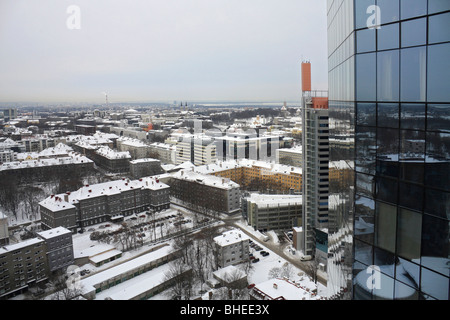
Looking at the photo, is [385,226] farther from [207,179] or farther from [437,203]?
[207,179]

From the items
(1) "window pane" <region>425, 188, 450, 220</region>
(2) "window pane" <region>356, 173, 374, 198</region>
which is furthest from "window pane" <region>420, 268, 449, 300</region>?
(2) "window pane" <region>356, 173, 374, 198</region>

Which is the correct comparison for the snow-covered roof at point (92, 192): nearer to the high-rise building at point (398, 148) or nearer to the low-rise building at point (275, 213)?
the low-rise building at point (275, 213)

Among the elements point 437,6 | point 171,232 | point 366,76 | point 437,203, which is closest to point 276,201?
point 171,232

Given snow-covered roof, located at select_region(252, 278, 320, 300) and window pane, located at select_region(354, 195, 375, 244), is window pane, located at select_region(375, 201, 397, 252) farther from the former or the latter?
snow-covered roof, located at select_region(252, 278, 320, 300)
